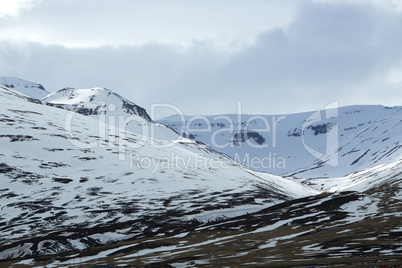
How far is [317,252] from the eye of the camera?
133 metres

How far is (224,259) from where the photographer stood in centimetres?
13500

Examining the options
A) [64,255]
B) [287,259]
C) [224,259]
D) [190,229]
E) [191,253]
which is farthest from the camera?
[190,229]

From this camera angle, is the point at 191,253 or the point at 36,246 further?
the point at 36,246

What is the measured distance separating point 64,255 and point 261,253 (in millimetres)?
57140

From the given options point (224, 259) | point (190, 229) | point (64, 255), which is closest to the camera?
point (224, 259)

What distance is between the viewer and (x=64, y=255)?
167 metres

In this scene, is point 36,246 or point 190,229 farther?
point 190,229

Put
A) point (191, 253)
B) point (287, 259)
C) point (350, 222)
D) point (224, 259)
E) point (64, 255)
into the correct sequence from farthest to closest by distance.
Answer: point (350, 222) → point (64, 255) → point (191, 253) → point (224, 259) → point (287, 259)

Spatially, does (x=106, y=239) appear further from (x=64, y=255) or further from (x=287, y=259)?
(x=287, y=259)

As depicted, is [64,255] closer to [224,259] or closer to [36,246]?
[36,246]

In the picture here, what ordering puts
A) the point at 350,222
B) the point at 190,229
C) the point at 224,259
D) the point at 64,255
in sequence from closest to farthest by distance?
the point at 224,259 → the point at 64,255 → the point at 350,222 → the point at 190,229

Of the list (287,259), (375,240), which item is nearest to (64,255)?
(287,259)

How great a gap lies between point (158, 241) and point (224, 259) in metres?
43.0

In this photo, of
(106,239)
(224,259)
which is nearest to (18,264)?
(106,239)
